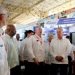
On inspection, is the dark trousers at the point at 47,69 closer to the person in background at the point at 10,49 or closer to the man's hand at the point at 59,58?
the man's hand at the point at 59,58

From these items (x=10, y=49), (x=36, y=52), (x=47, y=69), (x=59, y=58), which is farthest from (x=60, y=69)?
(x=10, y=49)

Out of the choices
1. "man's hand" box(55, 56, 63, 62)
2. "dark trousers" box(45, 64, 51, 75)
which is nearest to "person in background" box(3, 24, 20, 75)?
"man's hand" box(55, 56, 63, 62)

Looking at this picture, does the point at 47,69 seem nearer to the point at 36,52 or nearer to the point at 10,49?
the point at 36,52

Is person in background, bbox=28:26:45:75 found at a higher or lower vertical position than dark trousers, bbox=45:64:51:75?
higher

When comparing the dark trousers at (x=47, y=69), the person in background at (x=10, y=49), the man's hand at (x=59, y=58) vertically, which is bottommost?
the dark trousers at (x=47, y=69)

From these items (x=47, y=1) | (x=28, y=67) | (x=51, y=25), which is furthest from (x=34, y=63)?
(x=47, y=1)

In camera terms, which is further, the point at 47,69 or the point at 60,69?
the point at 47,69

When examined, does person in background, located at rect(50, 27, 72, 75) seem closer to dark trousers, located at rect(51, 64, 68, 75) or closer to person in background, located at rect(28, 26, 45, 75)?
dark trousers, located at rect(51, 64, 68, 75)

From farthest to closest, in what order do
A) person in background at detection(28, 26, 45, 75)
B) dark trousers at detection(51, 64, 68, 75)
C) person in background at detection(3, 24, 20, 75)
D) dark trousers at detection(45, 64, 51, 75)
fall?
dark trousers at detection(45, 64, 51, 75) → dark trousers at detection(51, 64, 68, 75) → person in background at detection(28, 26, 45, 75) → person in background at detection(3, 24, 20, 75)

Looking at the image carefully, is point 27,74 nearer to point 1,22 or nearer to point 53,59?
→ point 53,59

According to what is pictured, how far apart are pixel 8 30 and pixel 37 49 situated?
944 millimetres

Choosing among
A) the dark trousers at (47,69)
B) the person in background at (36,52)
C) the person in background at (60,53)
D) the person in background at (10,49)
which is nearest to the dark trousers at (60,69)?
the person in background at (60,53)

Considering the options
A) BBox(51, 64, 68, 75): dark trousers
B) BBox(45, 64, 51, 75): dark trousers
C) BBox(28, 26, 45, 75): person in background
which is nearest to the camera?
BBox(28, 26, 45, 75): person in background

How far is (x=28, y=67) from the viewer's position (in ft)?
17.3
